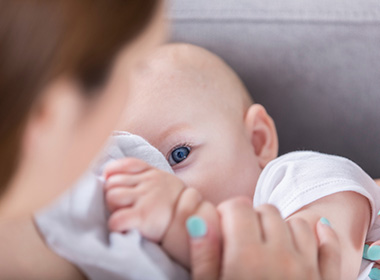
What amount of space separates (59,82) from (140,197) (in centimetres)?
22

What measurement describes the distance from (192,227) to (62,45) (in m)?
0.27

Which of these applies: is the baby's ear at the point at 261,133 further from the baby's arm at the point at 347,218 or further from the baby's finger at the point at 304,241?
the baby's finger at the point at 304,241

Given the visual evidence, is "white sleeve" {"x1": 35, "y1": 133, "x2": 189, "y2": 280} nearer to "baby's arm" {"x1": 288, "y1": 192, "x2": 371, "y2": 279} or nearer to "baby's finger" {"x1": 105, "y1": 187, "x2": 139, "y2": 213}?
"baby's finger" {"x1": 105, "y1": 187, "x2": 139, "y2": 213}

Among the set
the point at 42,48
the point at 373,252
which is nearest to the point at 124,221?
the point at 42,48

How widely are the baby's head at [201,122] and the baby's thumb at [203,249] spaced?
0.35 metres

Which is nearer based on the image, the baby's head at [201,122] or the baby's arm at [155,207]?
the baby's arm at [155,207]

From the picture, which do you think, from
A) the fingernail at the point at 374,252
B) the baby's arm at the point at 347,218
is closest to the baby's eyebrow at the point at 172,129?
the baby's arm at the point at 347,218

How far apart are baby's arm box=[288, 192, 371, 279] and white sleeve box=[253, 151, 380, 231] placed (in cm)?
1

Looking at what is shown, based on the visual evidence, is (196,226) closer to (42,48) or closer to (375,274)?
(42,48)

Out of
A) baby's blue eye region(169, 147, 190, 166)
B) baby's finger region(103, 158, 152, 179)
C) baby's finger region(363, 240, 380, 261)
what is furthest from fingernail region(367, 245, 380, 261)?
baby's finger region(103, 158, 152, 179)

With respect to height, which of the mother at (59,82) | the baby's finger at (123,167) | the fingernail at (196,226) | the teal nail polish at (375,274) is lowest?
the teal nail polish at (375,274)

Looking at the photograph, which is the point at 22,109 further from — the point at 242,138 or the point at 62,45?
the point at 242,138

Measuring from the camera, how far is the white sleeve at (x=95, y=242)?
594 millimetres

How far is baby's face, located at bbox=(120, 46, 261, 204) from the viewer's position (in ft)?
3.28
